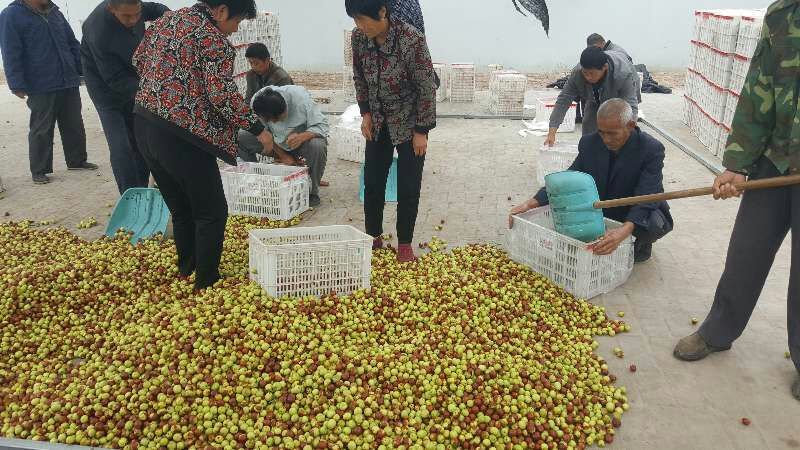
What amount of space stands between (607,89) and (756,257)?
290cm

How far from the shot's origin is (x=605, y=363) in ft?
10.2

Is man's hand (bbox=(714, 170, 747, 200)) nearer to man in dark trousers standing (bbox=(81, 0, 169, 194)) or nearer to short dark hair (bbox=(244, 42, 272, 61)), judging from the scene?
man in dark trousers standing (bbox=(81, 0, 169, 194))

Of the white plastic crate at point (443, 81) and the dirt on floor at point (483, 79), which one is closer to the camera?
the white plastic crate at point (443, 81)

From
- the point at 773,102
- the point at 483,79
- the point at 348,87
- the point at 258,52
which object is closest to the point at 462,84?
the point at 348,87

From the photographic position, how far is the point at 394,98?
3.86 meters

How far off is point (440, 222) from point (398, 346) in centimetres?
224

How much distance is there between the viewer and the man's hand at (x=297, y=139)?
5.41 meters

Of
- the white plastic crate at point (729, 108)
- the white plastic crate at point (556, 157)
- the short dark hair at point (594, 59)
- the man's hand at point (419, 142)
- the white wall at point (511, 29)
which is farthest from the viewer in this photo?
the white wall at point (511, 29)

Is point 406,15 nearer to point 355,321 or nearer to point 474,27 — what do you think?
point 355,321

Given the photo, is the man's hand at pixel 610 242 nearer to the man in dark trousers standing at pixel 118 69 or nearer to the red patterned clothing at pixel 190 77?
the red patterned clothing at pixel 190 77

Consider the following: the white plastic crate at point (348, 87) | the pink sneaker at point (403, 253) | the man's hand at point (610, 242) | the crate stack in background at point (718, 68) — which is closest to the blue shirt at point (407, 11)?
the pink sneaker at point (403, 253)

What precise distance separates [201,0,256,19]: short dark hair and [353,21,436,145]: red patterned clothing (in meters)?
0.86

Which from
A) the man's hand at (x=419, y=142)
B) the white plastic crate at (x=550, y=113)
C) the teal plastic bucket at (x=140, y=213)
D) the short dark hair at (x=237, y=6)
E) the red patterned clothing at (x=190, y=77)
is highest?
the short dark hair at (x=237, y=6)

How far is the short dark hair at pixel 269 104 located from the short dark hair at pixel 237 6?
193cm
